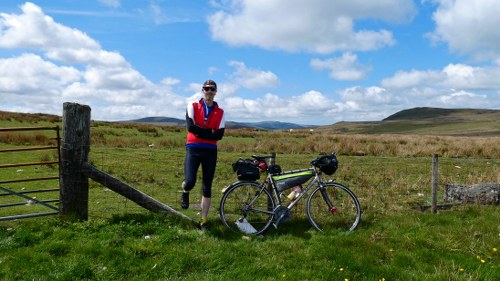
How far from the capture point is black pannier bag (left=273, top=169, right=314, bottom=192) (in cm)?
766

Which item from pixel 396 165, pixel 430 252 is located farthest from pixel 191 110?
pixel 396 165

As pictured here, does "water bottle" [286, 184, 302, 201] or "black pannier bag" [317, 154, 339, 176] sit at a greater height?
"black pannier bag" [317, 154, 339, 176]

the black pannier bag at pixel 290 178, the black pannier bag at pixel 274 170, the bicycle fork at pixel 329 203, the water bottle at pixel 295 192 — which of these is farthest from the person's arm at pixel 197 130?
the bicycle fork at pixel 329 203

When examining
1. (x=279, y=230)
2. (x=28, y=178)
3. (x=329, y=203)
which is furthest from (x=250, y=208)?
(x=28, y=178)

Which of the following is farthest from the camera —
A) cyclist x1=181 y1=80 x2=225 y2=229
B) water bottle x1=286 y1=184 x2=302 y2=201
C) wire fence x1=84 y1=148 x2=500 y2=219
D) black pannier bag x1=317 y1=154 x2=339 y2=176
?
wire fence x1=84 y1=148 x2=500 y2=219

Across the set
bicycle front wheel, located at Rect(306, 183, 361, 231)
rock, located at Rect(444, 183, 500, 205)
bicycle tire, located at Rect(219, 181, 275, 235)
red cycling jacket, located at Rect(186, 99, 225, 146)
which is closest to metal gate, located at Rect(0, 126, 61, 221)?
red cycling jacket, located at Rect(186, 99, 225, 146)

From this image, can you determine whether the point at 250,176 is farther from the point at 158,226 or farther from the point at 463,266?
the point at 463,266

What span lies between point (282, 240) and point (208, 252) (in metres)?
1.36

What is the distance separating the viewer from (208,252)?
629 centimetres

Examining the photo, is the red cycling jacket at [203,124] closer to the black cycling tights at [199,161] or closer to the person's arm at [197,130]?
the person's arm at [197,130]

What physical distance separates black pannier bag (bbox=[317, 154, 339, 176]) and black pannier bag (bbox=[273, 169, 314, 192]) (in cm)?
21

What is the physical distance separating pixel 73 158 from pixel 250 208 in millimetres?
3333

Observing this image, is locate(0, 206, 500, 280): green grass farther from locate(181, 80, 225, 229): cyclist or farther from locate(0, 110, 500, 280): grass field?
locate(181, 80, 225, 229): cyclist

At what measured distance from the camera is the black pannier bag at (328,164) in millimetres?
7605
